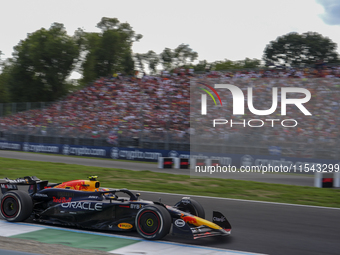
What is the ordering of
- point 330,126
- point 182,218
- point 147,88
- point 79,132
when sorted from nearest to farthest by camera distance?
point 182,218 → point 330,126 → point 79,132 → point 147,88

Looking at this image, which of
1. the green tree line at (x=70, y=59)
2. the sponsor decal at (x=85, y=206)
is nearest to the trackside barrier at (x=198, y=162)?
the sponsor decal at (x=85, y=206)

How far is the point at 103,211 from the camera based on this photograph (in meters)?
5.96

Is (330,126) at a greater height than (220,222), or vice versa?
(330,126)

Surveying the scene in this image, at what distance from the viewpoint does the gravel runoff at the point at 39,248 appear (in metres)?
4.90

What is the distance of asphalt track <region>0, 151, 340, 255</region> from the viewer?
555 cm

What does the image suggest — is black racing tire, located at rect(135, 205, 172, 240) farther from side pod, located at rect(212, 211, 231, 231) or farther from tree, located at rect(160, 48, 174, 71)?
tree, located at rect(160, 48, 174, 71)

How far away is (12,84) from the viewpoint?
36688mm

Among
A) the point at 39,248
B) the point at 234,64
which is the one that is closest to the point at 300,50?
the point at 234,64

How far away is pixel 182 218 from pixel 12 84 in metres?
34.3

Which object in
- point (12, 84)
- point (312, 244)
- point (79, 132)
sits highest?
point (12, 84)

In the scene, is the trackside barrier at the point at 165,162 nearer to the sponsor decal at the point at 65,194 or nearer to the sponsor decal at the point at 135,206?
the sponsor decal at the point at 65,194

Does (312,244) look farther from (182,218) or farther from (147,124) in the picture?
(147,124)

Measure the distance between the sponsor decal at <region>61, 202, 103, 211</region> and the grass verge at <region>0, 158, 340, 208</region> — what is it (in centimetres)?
473

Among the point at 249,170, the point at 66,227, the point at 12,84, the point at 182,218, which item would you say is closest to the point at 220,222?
the point at 182,218
